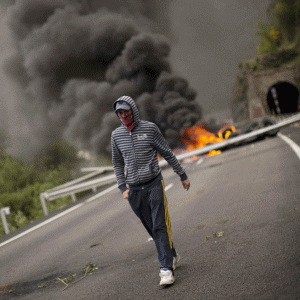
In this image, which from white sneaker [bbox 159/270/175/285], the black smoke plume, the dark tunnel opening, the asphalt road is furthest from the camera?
the dark tunnel opening

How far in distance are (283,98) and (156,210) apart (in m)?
50.7

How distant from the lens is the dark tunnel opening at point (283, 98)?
47688 mm

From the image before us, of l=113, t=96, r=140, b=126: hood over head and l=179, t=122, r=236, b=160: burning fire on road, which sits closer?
l=113, t=96, r=140, b=126: hood over head

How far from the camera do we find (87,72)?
111ft

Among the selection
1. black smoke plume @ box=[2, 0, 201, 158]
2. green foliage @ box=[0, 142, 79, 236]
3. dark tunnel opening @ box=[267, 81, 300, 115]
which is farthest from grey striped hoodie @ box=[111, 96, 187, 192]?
dark tunnel opening @ box=[267, 81, 300, 115]

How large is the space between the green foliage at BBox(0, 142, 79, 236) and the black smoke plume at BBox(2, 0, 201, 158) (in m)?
8.79

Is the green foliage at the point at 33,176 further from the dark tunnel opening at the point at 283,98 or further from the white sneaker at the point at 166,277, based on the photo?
the white sneaker at the point at 166,277

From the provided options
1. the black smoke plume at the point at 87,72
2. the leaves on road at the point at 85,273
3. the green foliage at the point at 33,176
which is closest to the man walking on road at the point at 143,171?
the leaves on road at the point at 85,273

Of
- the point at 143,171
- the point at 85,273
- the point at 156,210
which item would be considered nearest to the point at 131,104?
the point at 143,171

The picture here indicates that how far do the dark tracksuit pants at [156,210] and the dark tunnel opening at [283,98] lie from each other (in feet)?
154

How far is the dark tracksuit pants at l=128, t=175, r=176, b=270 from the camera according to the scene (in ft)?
10.9

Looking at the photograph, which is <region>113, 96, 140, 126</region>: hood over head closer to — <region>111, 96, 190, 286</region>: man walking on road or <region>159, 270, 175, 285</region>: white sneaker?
<region>111, 96, 190, 286</region>: man walking on road

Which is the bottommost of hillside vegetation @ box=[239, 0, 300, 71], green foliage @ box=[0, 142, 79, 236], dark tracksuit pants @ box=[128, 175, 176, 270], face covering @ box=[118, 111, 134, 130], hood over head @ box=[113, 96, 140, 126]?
green foliage @ box=[0, 142, 79, 236]

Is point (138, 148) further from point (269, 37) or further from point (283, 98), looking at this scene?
point (269, 37)
